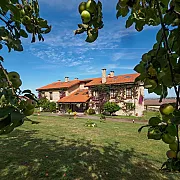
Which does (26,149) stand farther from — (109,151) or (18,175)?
(109,151)

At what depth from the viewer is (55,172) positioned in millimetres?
4250

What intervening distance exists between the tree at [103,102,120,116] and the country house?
71 cm

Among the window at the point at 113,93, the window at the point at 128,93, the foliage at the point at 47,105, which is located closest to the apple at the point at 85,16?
the window at the point at 128,93

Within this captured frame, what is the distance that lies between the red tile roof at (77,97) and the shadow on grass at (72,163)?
16.7 m

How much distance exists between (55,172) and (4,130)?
3951mm

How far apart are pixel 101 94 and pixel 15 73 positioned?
21.0m

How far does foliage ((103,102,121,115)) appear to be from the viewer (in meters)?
20.1

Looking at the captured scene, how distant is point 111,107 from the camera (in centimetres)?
2017

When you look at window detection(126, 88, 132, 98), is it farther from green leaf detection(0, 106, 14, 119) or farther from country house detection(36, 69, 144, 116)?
green leaf detection(0, 106, 14, 119)

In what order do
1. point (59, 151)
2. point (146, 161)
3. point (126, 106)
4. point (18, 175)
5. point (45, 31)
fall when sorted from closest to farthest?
point (45, 31), point (18, 175), point (146, 161), point (59, 151), point (126, 106)

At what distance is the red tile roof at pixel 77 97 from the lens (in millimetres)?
23458

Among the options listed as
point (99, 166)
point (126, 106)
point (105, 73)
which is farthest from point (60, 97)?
point (99, 166)

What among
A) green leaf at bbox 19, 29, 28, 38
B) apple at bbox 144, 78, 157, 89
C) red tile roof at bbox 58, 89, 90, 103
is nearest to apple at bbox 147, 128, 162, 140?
apple at bbox 144, 78, 157, 89

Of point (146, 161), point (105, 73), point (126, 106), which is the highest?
point (105, 73)
